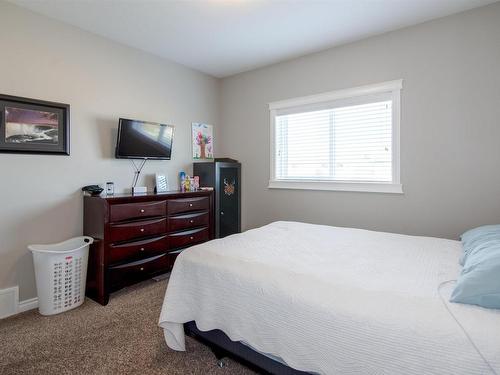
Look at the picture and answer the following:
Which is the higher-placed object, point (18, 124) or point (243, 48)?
point (243, 48)

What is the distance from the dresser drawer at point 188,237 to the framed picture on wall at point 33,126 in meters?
1.34

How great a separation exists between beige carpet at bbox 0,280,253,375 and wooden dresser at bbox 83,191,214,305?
294 millimetres

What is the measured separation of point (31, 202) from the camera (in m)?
2.43

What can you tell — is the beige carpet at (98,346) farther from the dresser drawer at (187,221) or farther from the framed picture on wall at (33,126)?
the framed picture on wall at (33,126)

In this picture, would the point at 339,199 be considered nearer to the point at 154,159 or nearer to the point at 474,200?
the point at 474,200

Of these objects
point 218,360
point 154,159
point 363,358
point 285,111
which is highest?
point 285,111

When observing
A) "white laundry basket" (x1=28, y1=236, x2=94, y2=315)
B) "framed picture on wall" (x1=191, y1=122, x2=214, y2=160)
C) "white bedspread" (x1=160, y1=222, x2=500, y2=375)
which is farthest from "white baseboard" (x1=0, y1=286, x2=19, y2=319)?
"framed picture on wall" (x1=191, y1=122, x2=214, y2=160)

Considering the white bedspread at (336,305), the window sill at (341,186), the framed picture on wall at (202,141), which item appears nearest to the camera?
the white bedspread at (336,305)

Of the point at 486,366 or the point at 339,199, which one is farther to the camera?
the point at 339,199

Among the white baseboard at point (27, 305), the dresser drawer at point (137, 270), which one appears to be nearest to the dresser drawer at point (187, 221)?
the dresser drawer at point (137, 270)

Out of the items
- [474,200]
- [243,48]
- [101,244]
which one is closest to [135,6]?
[243,48]

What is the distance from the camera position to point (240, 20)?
2.61 m

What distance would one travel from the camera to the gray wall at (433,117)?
2396 millimetres

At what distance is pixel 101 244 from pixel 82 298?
514mm
